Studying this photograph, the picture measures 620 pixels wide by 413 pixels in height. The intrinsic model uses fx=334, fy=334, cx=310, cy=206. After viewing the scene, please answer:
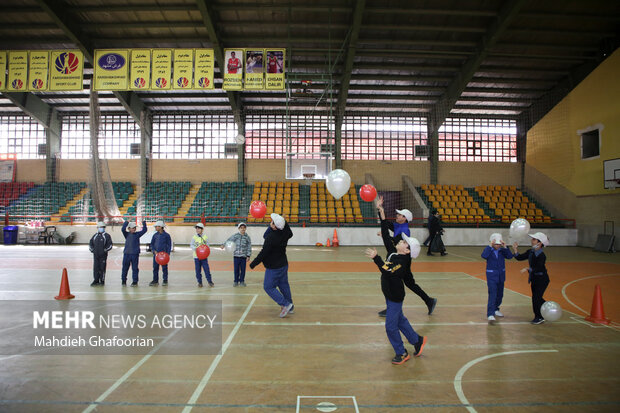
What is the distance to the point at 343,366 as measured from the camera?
4.47m

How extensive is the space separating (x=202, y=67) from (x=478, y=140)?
21.8 meters

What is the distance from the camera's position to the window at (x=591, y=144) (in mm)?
19500

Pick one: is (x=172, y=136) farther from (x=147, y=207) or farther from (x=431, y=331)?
(x=431, y=331)

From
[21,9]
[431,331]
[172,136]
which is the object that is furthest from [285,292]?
[172,136]

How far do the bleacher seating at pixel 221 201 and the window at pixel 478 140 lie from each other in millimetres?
16065

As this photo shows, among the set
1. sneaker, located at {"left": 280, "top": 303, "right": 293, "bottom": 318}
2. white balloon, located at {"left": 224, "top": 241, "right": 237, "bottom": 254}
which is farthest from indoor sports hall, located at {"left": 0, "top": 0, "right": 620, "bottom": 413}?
white balloon, located at {"left": 224, "top": 241, "right": 237, "bottom": 254}

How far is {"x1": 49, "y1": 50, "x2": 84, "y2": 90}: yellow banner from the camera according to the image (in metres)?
16.8

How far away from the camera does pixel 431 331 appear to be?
591cm

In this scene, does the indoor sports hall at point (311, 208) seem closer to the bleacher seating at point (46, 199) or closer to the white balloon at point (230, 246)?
the bleacher seating at point (46, 199)

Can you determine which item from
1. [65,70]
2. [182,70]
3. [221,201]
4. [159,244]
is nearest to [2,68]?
[65,70]

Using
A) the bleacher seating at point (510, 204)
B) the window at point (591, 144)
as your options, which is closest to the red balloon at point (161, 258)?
the bleacher seating at point (510, 204)

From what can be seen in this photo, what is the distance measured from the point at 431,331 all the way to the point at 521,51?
2084 centimetres

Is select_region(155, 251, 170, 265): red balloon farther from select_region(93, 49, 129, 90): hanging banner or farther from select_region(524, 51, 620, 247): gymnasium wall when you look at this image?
select_region(524, 51, 620, 247): gymnasium wall

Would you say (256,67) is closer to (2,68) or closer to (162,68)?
(162,68)
